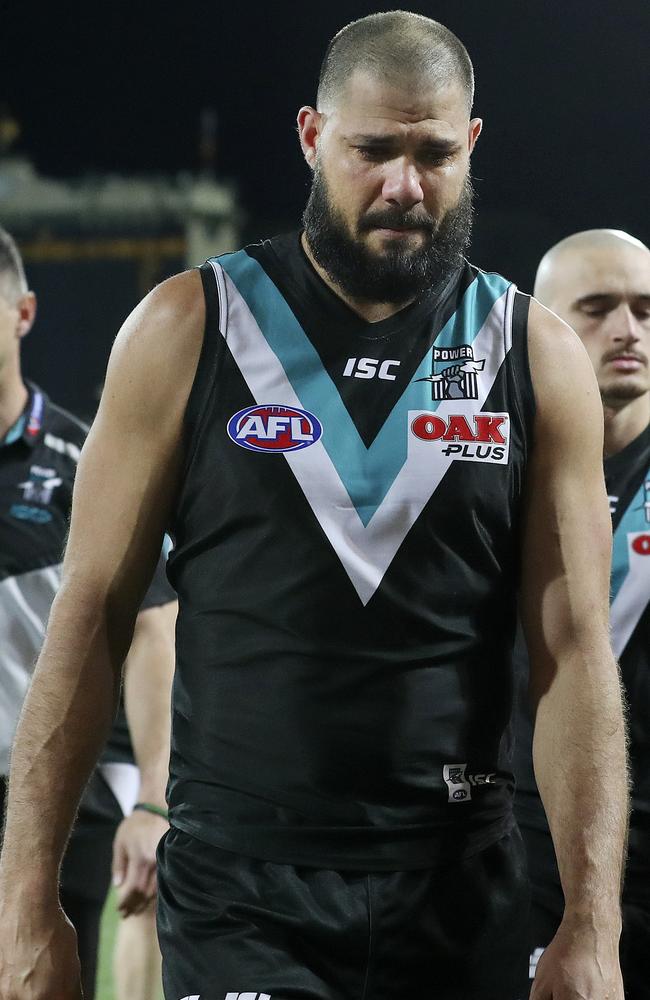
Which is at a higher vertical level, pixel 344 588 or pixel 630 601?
pixel 344 588

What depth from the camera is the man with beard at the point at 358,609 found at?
2.02m

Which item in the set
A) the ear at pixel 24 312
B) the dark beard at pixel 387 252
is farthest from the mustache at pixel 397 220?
the ear at pixel 24 312

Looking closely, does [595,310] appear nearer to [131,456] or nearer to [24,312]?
[24,312]

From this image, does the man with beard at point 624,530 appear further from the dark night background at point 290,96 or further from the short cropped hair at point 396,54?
the dark night background at point 290,96

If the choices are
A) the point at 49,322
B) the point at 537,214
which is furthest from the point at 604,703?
the point at 49,322

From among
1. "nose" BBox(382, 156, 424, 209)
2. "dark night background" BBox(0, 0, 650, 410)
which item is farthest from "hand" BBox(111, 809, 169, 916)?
"dark night background" BBox(0, 0, 650, 410)

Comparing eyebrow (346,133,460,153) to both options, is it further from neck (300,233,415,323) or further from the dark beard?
neck (300,233,415,323)

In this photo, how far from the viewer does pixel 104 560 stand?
2086 mm

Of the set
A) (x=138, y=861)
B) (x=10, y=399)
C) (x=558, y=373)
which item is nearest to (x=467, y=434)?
(x=558, y=373)

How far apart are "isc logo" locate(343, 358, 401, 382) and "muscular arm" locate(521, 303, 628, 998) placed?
0.72ft

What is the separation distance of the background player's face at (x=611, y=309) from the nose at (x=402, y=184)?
1.55 m

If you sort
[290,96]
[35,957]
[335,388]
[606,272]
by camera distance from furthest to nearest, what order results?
1. [290,96]
2. [606,272]
3. [335,388]
4. [35,957]

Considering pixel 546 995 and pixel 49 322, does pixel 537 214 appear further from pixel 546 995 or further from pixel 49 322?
pixel 546 995

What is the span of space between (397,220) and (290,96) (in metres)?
19.0
